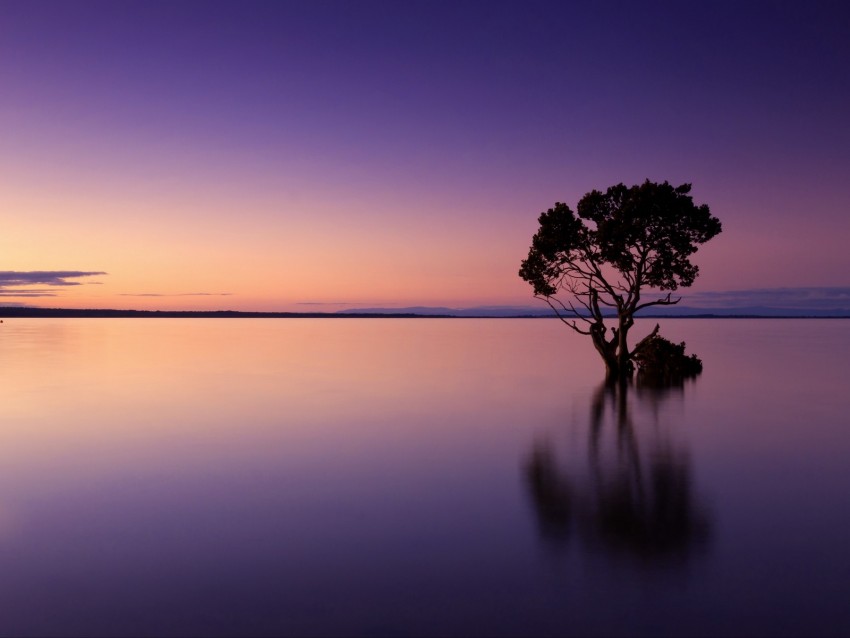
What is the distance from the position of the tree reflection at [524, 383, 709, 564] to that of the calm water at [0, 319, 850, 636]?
65mm

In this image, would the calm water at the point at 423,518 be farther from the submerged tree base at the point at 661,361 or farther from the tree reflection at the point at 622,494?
the submerged tree base at the point at 661,361

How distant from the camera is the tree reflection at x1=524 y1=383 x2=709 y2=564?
31.0 feet

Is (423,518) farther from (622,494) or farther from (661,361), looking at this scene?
(661,361)

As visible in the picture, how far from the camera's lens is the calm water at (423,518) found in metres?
7.19

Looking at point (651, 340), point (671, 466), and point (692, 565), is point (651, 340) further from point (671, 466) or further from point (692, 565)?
point (692, 565)

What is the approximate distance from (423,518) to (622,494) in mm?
3935

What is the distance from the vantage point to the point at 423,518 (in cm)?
1081

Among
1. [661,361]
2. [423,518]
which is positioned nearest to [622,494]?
[423,518]

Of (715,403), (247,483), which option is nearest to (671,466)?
(247,483)

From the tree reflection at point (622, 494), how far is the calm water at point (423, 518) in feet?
0.21

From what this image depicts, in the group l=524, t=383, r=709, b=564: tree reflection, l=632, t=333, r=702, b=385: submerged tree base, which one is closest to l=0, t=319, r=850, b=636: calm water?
l=524, t=383, r=709, b=564: tree reflection

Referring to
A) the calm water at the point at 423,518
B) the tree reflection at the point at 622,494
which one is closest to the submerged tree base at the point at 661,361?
the calm water at the point at 423,518

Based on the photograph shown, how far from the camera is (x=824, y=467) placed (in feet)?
48.9

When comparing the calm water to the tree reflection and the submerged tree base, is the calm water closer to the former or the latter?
the tree reflection
